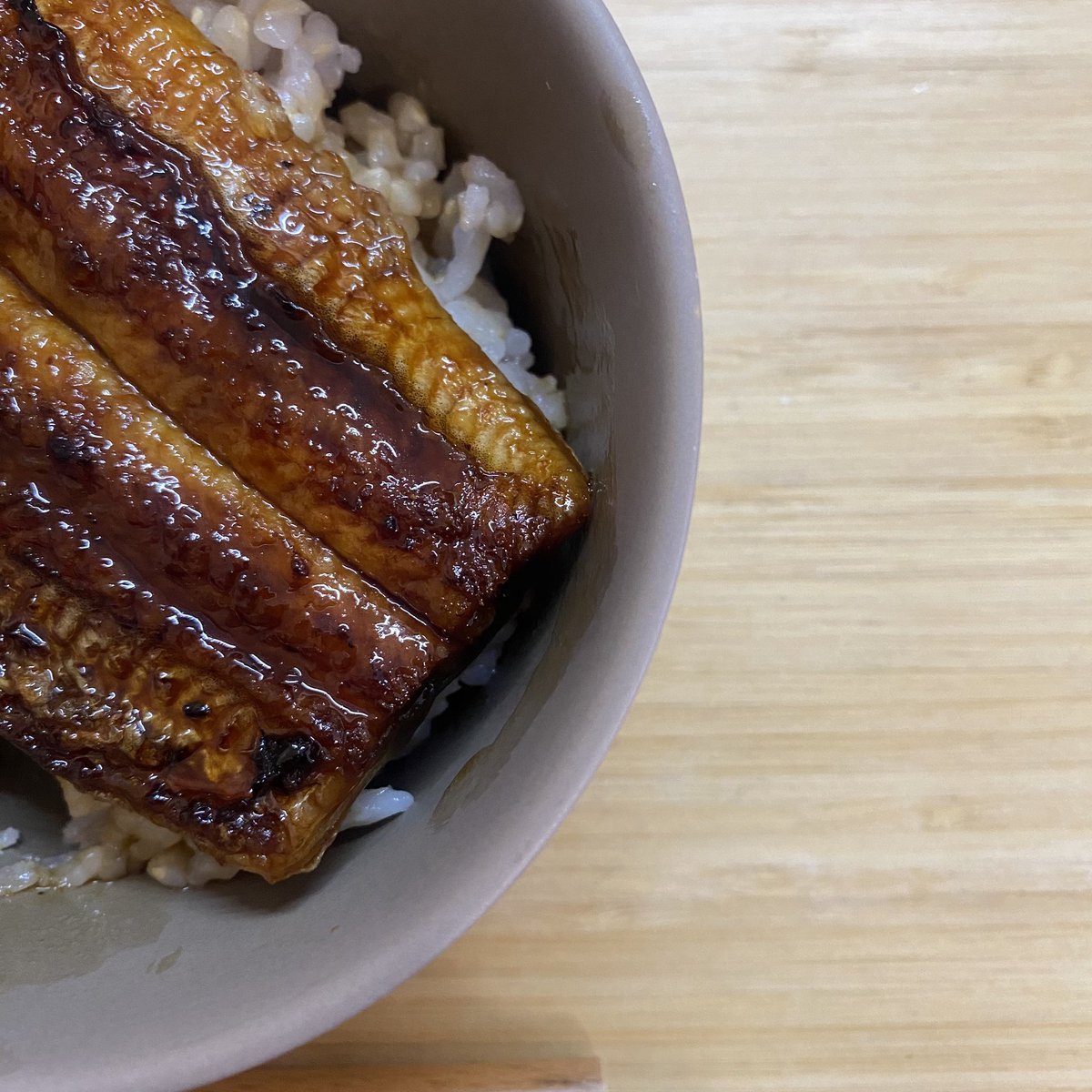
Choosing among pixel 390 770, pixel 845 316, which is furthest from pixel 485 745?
pixel 845 316

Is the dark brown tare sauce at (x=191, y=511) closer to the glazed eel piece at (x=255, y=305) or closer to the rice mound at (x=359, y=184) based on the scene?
the glazed eel piece at (x=255, y=305)

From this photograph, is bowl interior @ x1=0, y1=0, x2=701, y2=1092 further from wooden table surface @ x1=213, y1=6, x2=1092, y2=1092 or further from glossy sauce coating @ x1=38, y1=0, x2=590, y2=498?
Answer: wooden table surface @ x1=213, y1=6, x2=1092, y2=1092

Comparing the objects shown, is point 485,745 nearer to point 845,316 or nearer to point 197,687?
point 197,687

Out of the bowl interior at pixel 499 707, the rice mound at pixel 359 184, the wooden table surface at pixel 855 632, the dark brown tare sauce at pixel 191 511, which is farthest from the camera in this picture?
the wooden table surface at pixel 855 632

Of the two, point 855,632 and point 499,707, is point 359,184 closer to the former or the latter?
point 499,707

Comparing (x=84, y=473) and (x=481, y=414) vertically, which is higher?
(x=84, y=473)

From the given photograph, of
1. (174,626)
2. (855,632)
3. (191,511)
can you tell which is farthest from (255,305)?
(855,632)

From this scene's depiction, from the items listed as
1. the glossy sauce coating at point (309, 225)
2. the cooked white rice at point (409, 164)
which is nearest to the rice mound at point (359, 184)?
the cooked white rice at point (409, 164)
